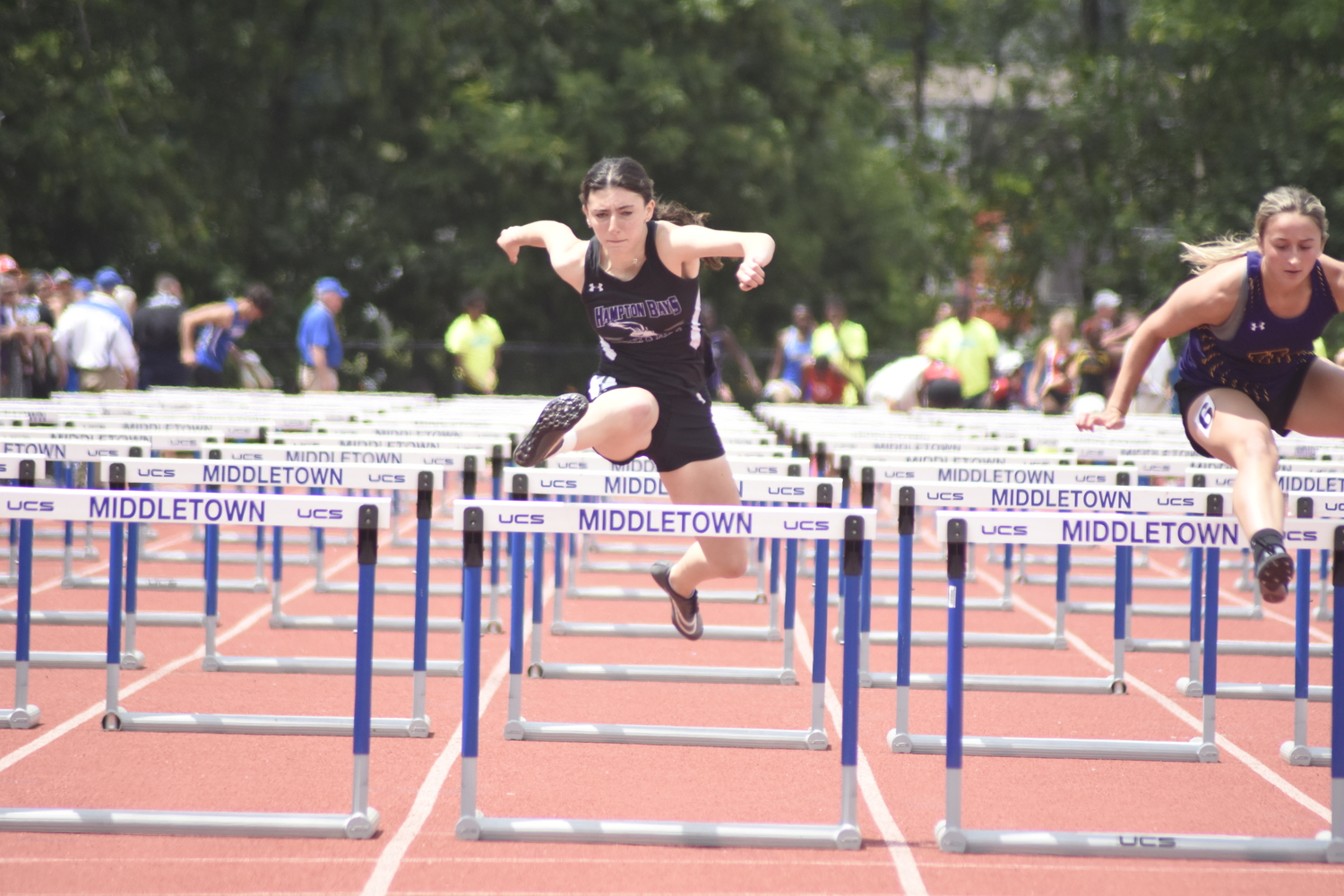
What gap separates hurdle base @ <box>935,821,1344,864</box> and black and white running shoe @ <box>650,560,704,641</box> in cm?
162

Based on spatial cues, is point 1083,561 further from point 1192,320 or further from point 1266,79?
point 1266,79

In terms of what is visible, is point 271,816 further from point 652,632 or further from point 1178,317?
point 652,632

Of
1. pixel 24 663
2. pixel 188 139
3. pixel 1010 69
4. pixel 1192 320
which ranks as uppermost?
pixel 1010 69

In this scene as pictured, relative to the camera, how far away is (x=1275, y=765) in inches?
205

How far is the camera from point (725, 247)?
15.3 feet

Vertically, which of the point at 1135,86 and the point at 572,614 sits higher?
the point at 1135,86

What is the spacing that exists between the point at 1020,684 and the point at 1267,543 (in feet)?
8.10

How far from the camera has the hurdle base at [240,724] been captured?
5.18 meters

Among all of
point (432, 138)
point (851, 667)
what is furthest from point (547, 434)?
point (432, 138)

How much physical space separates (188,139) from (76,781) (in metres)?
22.3

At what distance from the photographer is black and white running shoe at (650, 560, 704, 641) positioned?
17.9 ft

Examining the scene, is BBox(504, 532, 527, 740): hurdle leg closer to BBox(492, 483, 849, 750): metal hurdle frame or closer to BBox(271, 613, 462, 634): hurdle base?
BBox(492, 483, 849, 750): metal hurdle frame

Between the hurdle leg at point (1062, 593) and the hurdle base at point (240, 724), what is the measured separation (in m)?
3.30

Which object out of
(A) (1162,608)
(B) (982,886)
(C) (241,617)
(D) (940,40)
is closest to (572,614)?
(C) (241,617)
